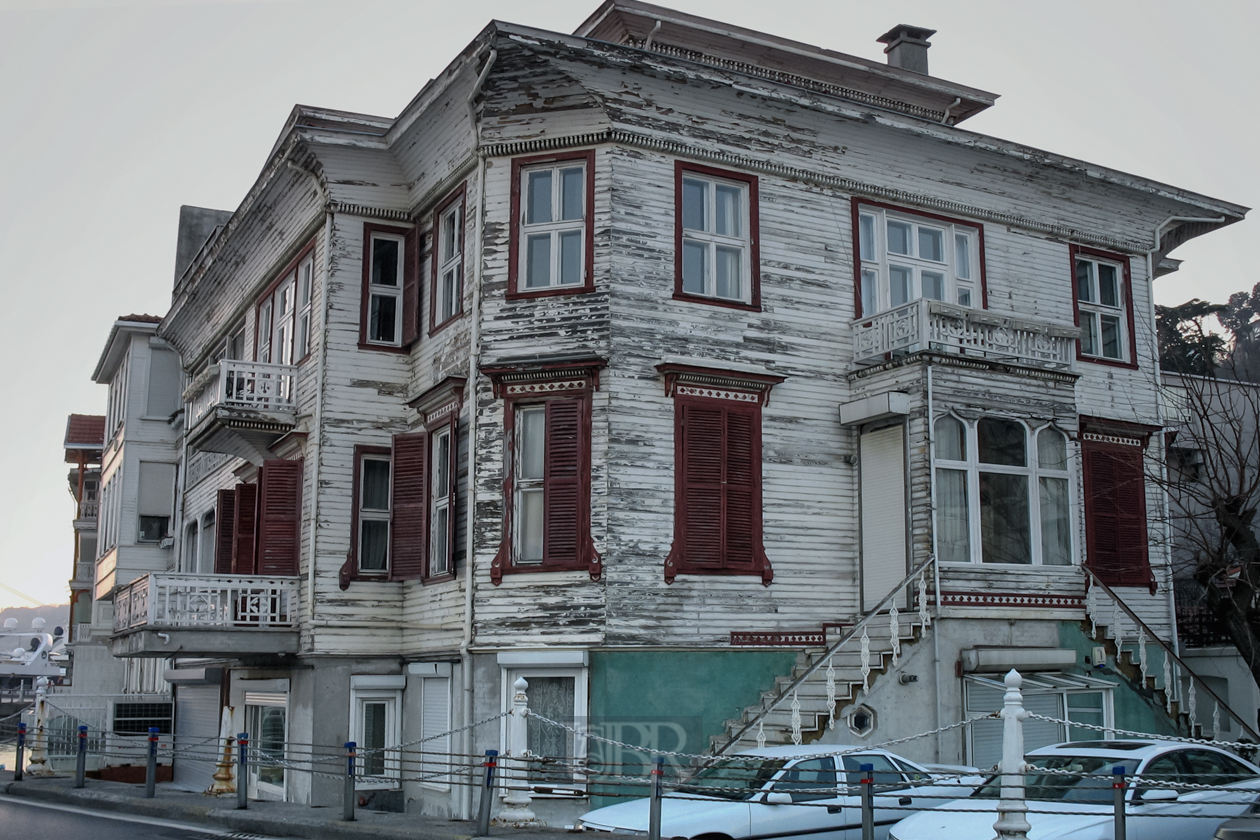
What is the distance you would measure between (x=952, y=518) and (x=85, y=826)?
1264 centimetres

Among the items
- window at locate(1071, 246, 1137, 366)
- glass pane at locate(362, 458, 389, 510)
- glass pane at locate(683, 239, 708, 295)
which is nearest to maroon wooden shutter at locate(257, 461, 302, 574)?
glass pane at locate(362, 458, 389, 510)

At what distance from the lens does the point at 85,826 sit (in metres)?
16.9

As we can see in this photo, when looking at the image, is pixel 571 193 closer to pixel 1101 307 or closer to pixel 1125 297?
pixel 1101 307

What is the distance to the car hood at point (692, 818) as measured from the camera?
41.0ft

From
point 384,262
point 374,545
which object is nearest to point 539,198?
point 384,262

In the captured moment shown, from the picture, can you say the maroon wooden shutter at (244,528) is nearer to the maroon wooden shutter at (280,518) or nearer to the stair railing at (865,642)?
the maroon wooden shutter at (280,518)

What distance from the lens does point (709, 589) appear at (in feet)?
59.1

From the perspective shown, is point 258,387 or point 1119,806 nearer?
point 1119,806

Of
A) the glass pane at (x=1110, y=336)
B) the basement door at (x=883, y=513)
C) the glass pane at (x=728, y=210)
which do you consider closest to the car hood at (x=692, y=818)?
the basement door at (x=883, y=513)

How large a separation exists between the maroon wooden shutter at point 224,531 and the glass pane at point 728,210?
11443 mm

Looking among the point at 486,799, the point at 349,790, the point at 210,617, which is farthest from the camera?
the point at 210,617

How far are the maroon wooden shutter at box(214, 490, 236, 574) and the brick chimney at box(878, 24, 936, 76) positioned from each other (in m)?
15.9

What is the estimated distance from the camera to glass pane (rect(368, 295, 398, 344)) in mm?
21434

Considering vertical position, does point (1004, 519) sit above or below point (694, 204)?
below
